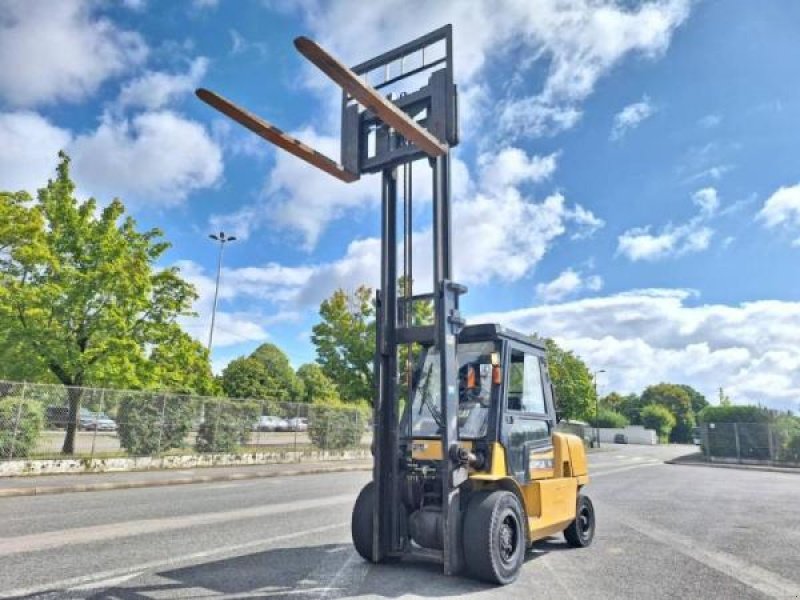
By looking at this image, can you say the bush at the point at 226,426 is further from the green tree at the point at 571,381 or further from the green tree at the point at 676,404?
the green tree at the point at 676,404

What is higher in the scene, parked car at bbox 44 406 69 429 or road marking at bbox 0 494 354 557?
parked car at bbox 44 406 69 429

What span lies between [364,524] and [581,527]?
11.1 feet

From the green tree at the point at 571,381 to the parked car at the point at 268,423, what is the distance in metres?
35.9

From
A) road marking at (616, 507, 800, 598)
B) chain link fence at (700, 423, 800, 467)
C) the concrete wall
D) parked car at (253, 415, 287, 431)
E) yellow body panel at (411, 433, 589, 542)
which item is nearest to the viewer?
road marking at (616, 507, 800, 598)

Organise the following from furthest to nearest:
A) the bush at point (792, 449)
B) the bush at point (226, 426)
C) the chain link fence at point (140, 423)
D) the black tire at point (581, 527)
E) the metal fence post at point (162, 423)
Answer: the bush at point (792, 449)
the bush at point (226, 426)
the metal fence post at point (162, 423)
the chain link fence at point (140, 423)
the black tire at point (581, 527)

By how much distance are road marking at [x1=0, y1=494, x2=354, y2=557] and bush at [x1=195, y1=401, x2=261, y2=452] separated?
36.2ft

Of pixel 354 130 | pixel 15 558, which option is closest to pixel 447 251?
pixel 354 130

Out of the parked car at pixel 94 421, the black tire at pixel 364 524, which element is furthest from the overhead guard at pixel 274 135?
the parked car at pixel 94 421

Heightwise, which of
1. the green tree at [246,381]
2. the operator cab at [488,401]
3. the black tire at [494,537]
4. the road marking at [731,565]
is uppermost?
the green tree at [246,381]

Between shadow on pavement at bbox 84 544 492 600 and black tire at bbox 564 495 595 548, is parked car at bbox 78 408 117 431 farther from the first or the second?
black tire at bbox 564 495 595 548

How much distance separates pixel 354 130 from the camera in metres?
7.14

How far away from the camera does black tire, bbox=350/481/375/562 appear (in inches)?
248

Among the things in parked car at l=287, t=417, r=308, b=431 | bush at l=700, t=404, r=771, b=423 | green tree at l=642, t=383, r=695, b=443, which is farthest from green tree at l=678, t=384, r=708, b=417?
parked car at l=287, t=417, r=308, b=431

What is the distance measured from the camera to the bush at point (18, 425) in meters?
15.7
